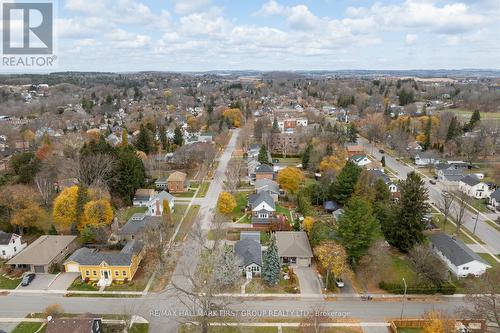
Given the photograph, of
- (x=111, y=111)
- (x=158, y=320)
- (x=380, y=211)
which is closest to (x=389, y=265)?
(x=380, y=211)

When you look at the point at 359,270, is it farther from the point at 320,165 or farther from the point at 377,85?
the point at 377,85

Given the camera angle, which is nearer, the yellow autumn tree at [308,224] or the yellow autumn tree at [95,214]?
the yellow autumn tree at [308,224]

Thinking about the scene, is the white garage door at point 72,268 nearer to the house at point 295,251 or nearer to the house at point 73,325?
the house at point 73,325

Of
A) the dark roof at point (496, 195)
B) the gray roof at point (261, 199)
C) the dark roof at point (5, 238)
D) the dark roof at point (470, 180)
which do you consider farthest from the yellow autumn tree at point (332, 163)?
the dark roof at point (5, 238)

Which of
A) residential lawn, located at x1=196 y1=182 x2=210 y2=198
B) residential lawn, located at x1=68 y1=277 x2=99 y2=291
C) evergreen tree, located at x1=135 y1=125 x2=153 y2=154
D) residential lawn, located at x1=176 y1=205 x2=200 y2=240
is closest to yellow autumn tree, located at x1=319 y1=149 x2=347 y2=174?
residential lawn, located at x1=196 y1=182 x2=210 y2=198

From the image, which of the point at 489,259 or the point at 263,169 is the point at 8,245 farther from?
the point at 489,259

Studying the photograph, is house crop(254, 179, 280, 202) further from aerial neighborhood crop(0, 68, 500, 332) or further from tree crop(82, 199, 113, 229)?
tree crop(82, 199, 113, 229)
